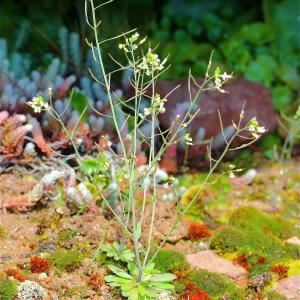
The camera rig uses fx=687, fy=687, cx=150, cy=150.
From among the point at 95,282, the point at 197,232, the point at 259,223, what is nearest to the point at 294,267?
the point at 259,223

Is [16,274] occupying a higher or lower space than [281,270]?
higher

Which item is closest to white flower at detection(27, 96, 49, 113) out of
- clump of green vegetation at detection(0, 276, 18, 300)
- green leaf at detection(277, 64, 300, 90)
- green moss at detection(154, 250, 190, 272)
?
clump of green vegetation at detection(0, 276, 18, 300)

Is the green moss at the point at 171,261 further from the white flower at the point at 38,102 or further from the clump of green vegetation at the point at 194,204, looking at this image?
the white flower at the point at 38,102

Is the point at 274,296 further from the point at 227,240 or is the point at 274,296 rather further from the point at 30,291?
the point at 30,291

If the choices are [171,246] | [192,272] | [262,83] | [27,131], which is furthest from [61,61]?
[192,272]

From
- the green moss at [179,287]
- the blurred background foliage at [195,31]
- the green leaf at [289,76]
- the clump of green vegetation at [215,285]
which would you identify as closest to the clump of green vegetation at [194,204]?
the clump of green vegetation at [215,285]

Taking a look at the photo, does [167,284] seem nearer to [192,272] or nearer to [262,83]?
[192,272]

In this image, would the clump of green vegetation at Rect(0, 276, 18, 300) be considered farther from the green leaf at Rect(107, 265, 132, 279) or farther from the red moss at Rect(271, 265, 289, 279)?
the red moss at Rect(271, 265, 289, 279)
